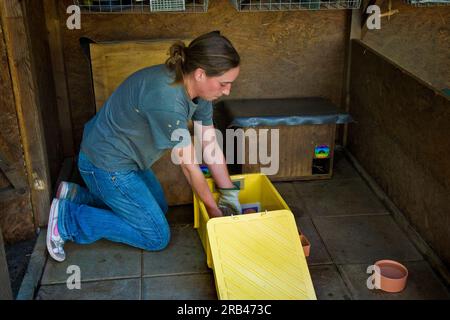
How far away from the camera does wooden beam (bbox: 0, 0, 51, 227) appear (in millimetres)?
3061

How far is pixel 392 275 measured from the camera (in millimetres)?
3090

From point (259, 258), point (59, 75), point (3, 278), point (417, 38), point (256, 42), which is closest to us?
point (3, 278)

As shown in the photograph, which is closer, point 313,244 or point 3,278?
point 3,278

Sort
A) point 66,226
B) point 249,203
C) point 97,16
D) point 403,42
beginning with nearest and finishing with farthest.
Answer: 1. point 66,226
2. point 249,203
3. point 97,16
4. point 403,42

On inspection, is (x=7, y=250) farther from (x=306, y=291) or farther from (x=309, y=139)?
(x=309, y=139)

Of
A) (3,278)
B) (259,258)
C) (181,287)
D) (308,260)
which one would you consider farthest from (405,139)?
(3,278)

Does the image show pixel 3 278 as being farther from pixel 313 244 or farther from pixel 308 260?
pixel 313 244

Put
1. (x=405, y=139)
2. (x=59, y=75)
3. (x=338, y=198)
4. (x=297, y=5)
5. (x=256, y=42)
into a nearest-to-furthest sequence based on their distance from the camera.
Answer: (x=405, y=139), (x=297, y=5), (x=338, y=198), (x=59, y=75), (x=256, y=42)

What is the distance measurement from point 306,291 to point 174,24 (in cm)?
212

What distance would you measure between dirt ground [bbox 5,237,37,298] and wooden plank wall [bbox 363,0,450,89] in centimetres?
268

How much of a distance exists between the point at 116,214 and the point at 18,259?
22.9 inches

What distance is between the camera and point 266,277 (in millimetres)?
2834

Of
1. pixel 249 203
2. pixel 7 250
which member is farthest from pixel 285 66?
pixel 7 250

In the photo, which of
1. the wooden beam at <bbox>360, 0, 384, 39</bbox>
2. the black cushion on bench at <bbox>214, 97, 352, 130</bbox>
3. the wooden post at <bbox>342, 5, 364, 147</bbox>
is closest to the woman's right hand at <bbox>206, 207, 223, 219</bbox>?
the black cushion on bench at <bbox>214, 97, 352, 130</bbox>
